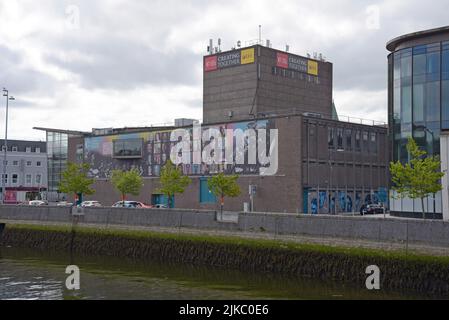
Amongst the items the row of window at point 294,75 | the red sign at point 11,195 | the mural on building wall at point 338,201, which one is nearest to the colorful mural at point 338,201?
the mural on building wall at point 338,201

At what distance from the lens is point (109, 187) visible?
7588 centimetres

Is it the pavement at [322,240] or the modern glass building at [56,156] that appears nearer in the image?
the pavement at [322,240]

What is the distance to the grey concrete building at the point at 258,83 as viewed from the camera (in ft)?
302

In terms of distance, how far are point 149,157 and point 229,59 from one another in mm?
29361

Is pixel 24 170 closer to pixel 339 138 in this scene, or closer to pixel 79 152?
pixel 79 152

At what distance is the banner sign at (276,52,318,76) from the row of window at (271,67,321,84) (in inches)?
23.5

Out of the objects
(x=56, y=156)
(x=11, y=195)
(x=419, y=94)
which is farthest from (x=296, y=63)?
(x=419, y=94)

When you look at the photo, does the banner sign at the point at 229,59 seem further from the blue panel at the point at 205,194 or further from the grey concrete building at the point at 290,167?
the blue panel at the point at 205,194

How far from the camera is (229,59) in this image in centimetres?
9506

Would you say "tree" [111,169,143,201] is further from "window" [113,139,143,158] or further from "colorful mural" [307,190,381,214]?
"colorful mural" [307,190,381,214]

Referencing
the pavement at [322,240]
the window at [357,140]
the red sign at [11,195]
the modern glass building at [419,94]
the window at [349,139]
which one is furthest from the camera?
the red sign at [11,195]

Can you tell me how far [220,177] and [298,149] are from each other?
1139cm

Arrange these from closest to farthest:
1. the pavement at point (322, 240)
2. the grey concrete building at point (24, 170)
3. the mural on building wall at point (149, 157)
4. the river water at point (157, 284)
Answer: the river water at point (157, 284) → the pavement at point (322, 240) → the mural on building wall at point (149, 157) → the grey concrete building at point (24, 170)

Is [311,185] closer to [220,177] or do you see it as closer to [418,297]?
[220,177]
